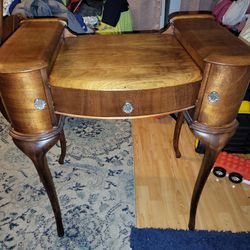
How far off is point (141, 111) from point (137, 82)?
0.34ft

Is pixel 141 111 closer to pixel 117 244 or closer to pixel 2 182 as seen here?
pixel 117 244

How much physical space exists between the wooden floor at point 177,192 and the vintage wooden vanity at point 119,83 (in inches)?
15.6

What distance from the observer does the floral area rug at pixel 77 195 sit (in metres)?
1.11

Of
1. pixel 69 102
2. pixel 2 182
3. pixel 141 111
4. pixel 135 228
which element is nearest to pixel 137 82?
pixel 141 111

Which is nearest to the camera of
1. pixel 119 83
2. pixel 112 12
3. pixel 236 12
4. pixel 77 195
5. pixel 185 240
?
pixel 119 83

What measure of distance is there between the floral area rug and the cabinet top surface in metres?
0.70

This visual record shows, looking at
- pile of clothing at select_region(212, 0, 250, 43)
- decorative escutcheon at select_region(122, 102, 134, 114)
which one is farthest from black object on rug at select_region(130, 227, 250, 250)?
pile of clothing at select_region(212, 0, 250, 43)

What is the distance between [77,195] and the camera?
130 cm

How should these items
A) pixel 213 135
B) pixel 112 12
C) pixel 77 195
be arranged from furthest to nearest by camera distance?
pixel 112 12 → pixel 77 195 → pixel 213 135

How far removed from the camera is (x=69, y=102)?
763 mm

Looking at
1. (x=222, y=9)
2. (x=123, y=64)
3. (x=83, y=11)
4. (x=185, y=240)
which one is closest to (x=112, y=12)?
(x=83, y=11)

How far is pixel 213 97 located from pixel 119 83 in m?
0.28

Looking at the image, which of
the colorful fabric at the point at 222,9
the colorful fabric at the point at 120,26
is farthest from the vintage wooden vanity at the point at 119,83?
the colorful fabric at the point at 120,26

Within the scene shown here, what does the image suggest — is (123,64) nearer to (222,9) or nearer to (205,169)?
(205,169)
